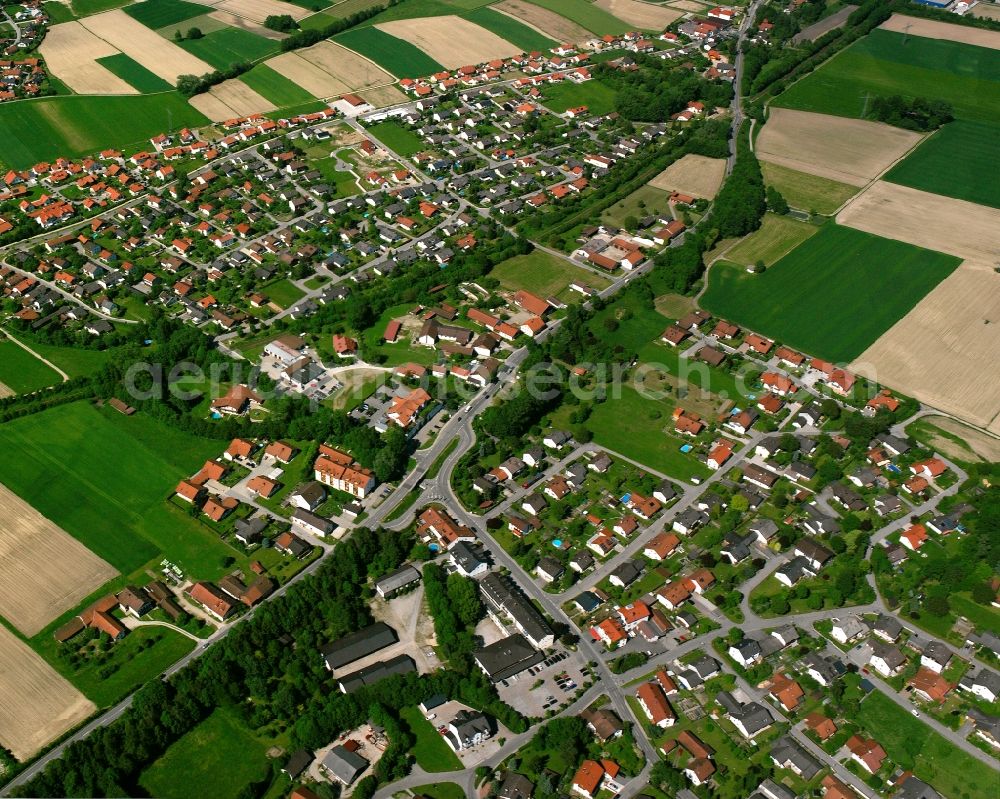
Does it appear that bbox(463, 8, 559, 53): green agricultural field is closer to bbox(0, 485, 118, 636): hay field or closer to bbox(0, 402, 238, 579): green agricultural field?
bbox(0, 402, 238, 579): green agricultural field

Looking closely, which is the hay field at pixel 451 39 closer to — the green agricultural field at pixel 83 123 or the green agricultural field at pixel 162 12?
the green agricultural field at pixel 162 12

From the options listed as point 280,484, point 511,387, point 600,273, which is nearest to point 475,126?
point 600,273

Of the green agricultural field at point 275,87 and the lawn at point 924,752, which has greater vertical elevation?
the green agricultural field at point 275,87

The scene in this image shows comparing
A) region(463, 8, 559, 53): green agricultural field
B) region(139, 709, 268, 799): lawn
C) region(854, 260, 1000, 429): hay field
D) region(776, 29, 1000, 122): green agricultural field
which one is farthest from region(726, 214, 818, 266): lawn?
region(139, 709, 268, 799): lawn

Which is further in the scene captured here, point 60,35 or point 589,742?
point 60,35

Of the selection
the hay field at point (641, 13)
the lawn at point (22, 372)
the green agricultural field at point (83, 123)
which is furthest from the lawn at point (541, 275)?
the hay field at point (641, 13)

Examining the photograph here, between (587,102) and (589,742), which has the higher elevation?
(587,102)

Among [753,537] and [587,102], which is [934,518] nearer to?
[753,537]
